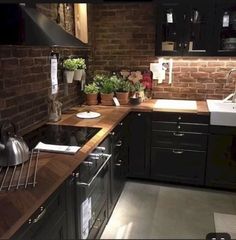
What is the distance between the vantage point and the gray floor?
2445mm

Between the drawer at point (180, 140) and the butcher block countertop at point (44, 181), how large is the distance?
0.73 m

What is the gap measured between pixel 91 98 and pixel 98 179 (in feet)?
4.40

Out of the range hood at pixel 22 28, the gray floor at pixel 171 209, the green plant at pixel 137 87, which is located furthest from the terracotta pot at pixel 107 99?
the range hood at pixel 22 28

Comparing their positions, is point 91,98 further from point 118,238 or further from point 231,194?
point 118,238

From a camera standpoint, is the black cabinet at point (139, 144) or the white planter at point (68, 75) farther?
the black cabinet at point (139, 144)

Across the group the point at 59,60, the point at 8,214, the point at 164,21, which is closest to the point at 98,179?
the point at 8,214

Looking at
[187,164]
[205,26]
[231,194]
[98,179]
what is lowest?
[231,194]

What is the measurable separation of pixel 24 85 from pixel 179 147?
1.73 meters

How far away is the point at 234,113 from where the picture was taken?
2.85 meters

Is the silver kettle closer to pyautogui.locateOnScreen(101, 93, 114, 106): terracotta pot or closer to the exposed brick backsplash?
the exposed brick backsplash

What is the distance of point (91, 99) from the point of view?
3.29 m

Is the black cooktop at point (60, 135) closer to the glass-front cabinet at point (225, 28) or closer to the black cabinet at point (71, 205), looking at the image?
the black cabinet at point (71, 205)

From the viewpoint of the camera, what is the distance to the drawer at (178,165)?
3098 mm

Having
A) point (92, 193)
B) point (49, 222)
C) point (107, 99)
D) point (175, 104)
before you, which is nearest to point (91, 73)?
point (107, 99)
